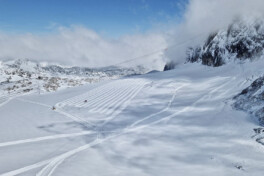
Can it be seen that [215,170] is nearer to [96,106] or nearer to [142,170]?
[142,170]

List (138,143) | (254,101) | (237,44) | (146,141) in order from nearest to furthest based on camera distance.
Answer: (138,143) → (146,141) → (254,101) → (237,44)

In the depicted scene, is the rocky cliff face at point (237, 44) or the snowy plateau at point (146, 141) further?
the rocky cliff face at point (237, 44)

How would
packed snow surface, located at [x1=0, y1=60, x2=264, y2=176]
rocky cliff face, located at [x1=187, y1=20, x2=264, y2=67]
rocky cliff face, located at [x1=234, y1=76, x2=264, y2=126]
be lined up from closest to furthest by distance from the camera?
packed snow surface, located at [x1=0, y1=60, x2=264, y2=176] < rocky cliff face, located at [x1=234, y1=76, x2=264, y2=126] < rocky cliff face, located at [x1=187, y1=20, x2=264, y2=67]

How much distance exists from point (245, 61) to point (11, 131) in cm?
3295

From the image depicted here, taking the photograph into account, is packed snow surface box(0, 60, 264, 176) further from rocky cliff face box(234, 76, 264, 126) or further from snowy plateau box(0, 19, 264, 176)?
rocky cliff face box(234, 76, 264, 126)

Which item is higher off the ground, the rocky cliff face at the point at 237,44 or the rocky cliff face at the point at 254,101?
the rocky cliff face at the point at 237,44

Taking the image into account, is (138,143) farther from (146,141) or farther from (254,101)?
(254,101)

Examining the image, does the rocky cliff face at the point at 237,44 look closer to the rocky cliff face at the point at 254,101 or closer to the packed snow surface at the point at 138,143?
the rocky cliff face at the point at 254,101

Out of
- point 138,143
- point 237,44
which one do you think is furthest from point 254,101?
point 237,44

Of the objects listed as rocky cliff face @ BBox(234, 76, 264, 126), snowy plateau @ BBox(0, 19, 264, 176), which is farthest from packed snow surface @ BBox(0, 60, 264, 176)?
rocky cliff face @ BBox(234, 76, 264, 126)

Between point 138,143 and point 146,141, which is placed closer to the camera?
point 138,143

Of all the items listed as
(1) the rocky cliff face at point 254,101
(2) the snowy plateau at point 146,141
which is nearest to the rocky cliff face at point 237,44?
(2) the snowy plateau at point 146,141

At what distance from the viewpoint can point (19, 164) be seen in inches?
295

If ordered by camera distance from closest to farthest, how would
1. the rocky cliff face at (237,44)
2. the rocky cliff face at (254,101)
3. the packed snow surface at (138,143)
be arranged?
the packed snow surface at (138,143) < the rocky cliff face at (254,101) < the rocky cliff face at (237,44)
